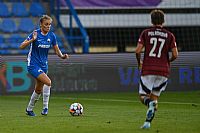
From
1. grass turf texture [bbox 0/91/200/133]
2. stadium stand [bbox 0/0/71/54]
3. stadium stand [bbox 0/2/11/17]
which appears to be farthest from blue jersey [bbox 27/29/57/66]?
stadium stand [bbox 0/2/11/17]

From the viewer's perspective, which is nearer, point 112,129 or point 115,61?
point 112,129

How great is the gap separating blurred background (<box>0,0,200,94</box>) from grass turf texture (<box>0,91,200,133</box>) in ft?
3.97

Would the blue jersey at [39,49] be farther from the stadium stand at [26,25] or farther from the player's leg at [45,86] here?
the stadium stand at [26,25]

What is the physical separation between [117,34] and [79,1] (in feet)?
6.51

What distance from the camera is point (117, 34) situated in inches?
1117

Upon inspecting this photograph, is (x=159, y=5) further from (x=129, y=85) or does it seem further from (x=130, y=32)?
(x=129, y=85)

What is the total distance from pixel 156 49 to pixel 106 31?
53.4ft

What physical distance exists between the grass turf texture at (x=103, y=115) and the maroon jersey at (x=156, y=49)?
38.4 inches

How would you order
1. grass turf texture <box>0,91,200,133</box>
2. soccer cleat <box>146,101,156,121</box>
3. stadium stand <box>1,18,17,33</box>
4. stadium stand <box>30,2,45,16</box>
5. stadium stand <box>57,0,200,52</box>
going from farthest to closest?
stadium stand <box>57,0,200,52</box> → stadium stand <box>30,2,45,16</box> → stadium stand <box>1,18,17,33</box> → grass turf texture <box>0,91,200,133</box> → soccer cleat <box>146,101,156,121</box>

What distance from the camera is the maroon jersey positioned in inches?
466

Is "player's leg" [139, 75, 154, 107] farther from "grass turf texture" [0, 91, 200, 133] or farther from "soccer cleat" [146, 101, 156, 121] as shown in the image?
"grass turf texture" [0, 91, 200, 133]

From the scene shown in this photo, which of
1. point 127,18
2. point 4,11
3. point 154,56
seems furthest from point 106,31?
point 154,56

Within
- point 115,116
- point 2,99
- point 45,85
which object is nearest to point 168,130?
point 115,116

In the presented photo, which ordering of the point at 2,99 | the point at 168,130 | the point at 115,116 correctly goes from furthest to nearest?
the point at 2,99 → the point at 115,116 → the point at 168,130
